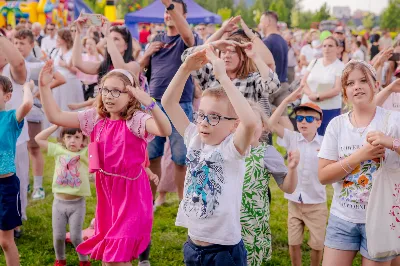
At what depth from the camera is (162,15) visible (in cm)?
2256

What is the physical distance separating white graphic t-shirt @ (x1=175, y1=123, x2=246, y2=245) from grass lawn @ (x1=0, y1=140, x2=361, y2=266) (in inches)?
80.8

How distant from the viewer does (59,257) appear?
471 centimetres

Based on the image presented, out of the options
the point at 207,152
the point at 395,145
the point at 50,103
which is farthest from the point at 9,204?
the point at 395,145

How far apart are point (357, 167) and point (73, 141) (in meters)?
2.58

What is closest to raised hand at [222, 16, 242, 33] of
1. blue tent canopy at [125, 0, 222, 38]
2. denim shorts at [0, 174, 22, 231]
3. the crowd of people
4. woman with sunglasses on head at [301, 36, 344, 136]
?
the crowd of people

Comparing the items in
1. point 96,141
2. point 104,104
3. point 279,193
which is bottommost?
point 279,193

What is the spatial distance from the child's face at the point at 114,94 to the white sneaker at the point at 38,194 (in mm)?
3586

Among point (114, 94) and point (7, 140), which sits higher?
point (114, 94)

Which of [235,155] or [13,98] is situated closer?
[235,155]

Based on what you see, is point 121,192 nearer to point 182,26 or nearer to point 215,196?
point 215,196

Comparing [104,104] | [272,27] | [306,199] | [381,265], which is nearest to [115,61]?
[104,104]

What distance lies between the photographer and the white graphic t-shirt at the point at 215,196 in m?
2.98

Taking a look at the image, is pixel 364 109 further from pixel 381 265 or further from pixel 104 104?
pixel 104 104

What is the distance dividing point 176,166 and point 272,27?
309cm
